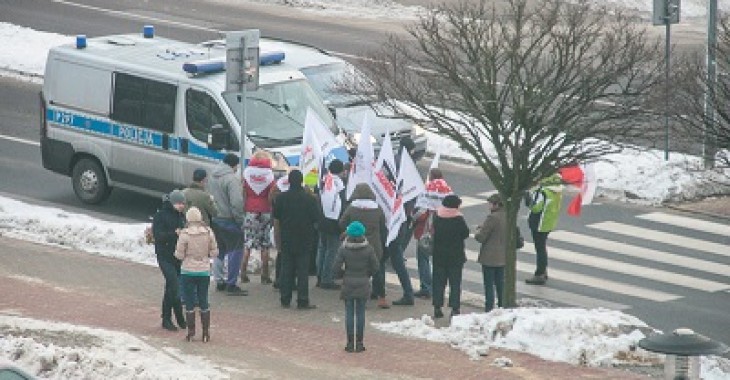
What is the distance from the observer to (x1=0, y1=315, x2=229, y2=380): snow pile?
16969 mm

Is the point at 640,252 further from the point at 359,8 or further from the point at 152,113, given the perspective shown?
the point at 359,8

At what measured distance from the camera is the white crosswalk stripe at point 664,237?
25031 millimetres

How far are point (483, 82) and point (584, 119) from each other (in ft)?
3.78

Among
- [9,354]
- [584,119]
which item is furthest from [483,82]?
[9,354]

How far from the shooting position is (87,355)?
56.5ft

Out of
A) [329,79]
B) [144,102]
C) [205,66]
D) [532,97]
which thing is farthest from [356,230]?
[329,79]

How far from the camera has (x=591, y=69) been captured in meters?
20.9

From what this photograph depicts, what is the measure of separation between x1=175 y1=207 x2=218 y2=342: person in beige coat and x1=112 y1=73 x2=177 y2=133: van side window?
6107 millimetres

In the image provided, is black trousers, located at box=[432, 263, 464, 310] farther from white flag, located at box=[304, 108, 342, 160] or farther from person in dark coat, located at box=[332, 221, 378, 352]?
white flag, located at box=[304, 108, 342, 160]

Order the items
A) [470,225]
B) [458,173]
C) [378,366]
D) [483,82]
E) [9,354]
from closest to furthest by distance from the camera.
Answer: [9,354] < [378,366] < [483,82] < [470,225] < [458,173]

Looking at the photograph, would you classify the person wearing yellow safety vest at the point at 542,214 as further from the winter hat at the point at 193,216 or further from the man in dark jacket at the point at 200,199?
the winter hat at the point at 193,216

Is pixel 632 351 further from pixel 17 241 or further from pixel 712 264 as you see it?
pixel 17 241

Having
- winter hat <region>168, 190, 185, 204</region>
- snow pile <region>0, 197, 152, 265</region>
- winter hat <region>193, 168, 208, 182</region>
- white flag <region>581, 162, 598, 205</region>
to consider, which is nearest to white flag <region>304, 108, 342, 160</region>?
winter hat <region>193, 168, 208, 182</region>

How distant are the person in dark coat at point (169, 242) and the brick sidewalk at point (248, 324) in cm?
30
